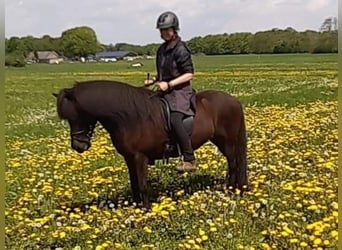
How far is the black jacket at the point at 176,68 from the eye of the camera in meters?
7.34

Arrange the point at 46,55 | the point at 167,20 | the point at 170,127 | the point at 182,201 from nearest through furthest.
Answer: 1. the point at 167,20
2. the point at 182,201
3. the point at 170,127
4. the point at 46,55

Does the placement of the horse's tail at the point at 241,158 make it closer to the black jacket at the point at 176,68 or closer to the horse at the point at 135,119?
the horse at the point at 135,119

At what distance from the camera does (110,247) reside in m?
6.00

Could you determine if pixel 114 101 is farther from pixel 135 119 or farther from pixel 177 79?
pixel 177 79

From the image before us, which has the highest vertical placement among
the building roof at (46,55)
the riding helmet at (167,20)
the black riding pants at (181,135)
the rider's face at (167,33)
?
the riding helmet at (167,20)

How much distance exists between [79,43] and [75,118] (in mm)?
97832

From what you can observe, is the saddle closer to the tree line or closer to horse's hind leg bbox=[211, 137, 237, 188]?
horse's hind leg bbox=[211, 137, 237, 188]

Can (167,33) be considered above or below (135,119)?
above

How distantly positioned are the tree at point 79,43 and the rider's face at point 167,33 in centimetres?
8612

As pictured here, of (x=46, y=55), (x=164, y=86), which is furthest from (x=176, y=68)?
(x=46, y=55)

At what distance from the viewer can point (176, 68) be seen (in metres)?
7.44

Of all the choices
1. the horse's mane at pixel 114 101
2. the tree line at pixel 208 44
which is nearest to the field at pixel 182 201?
the horse's mane at pixel 114 101

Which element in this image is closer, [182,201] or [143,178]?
[182,201]

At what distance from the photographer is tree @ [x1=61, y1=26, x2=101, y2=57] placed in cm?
9622
